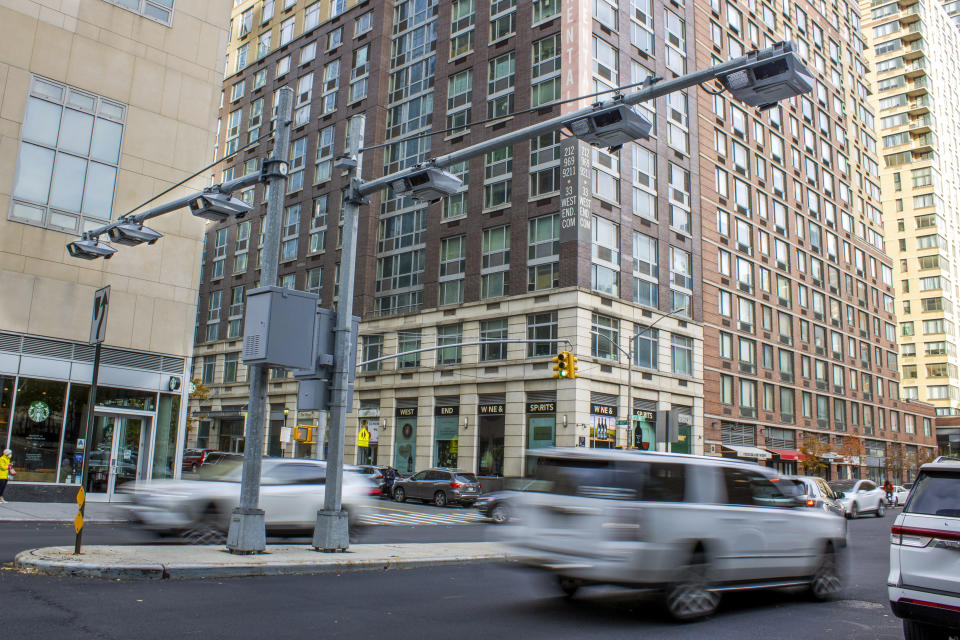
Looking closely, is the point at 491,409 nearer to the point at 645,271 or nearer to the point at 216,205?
the point at 645,271

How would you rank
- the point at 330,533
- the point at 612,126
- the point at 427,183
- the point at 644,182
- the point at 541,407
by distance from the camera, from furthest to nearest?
the point at 644,182, the point at 541,407, the point at 427,183, the point at 330,533, the point at 612,126

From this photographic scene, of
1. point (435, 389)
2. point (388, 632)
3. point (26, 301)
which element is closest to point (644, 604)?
point (388, 632)

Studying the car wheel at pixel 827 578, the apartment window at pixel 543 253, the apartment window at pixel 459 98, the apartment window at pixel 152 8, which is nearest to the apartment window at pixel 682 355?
the apartment window at pixel 543 253

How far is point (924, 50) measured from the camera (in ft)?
324

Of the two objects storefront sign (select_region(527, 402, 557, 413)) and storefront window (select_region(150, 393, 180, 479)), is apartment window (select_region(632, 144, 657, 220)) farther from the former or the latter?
storefront window (select_region(150, 393, 180, 479))

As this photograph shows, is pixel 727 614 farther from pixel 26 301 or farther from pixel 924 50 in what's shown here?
pixel 924 50

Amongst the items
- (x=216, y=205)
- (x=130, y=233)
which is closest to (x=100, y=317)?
(x=216, y=205)

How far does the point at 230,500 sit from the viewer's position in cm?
1341

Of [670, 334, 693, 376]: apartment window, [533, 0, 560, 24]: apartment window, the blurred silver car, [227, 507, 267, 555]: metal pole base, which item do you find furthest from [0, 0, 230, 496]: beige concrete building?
[670, 334, 693, 376]: apartment window

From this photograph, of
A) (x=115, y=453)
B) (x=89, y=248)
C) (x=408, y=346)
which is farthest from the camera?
(x=408, y=346)

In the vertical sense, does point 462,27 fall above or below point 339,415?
above

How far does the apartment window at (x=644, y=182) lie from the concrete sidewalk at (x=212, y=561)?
113ft

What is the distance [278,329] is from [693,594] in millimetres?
7151

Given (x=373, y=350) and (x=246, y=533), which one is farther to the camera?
(x=373, y=350)
